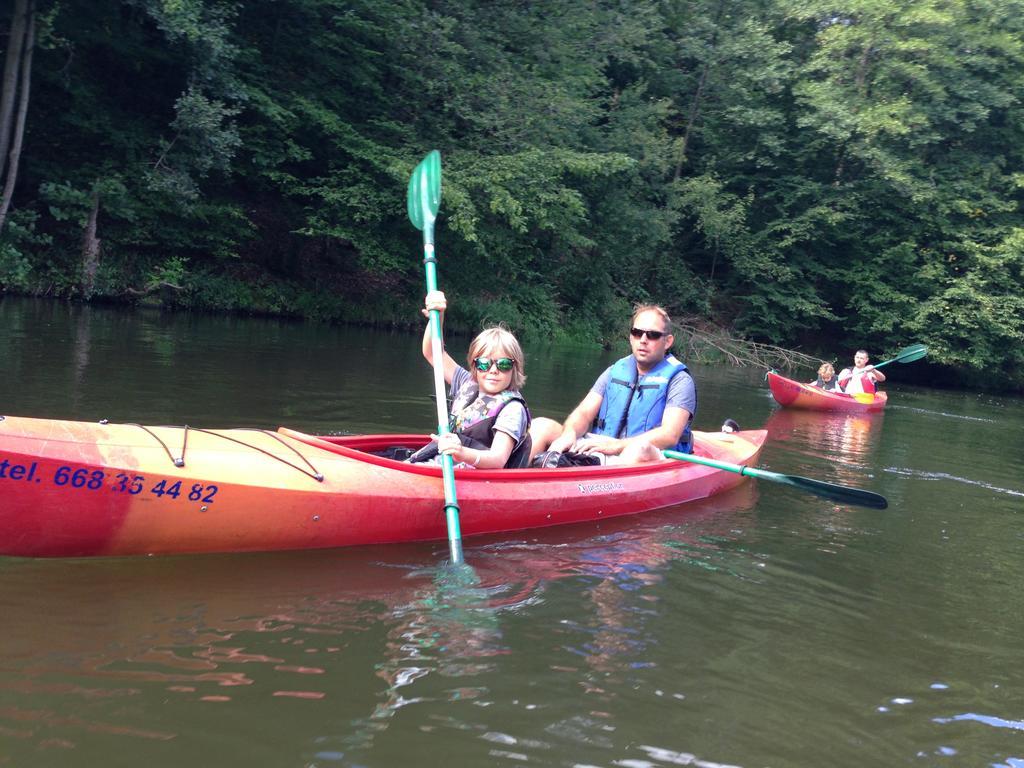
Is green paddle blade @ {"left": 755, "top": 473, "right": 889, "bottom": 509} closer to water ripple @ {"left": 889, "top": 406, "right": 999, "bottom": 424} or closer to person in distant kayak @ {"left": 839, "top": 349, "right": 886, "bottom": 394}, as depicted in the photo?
person in distant kayak @ {"left": 839, "top": 349, "right": 886, "bottom": 394}

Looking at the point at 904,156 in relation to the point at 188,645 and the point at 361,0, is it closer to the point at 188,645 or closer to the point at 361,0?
the point at 361,0

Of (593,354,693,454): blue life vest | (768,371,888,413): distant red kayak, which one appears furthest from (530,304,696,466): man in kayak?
(768,371,888,413): distant red kayak

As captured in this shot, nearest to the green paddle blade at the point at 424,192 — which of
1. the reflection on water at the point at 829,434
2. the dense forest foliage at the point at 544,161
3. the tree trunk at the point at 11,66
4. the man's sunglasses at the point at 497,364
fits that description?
the man's sunglasses at the point at 497,364

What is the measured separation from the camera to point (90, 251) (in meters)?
14.8

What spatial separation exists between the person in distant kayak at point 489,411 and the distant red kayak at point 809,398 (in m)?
7.84

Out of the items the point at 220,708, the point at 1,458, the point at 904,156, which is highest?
the point at 904,156

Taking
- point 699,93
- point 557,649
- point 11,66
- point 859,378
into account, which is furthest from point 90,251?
point 699,93

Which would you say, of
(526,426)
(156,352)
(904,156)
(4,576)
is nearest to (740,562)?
(526,426)

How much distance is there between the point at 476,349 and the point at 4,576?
227 centimetres

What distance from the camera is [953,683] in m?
3.26

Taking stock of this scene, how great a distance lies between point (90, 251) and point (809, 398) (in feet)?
37.9

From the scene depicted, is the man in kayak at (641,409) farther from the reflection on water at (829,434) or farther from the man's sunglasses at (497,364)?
the reflection on water at (829,434)

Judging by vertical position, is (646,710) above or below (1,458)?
below

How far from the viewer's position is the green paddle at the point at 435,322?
14.0 feet
